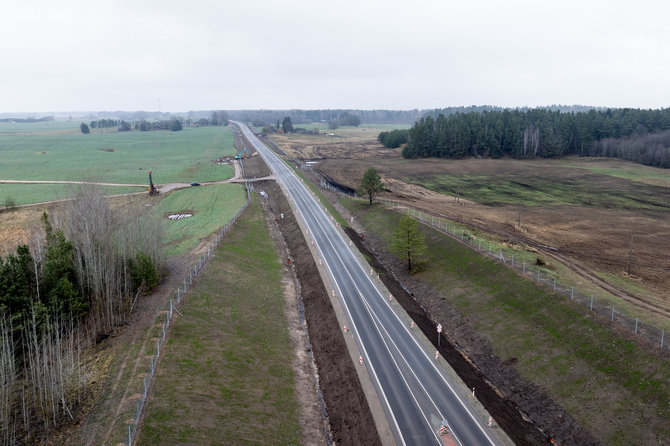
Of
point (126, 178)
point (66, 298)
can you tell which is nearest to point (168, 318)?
point (66, 298)

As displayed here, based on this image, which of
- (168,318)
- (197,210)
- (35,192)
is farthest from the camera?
(35,192)

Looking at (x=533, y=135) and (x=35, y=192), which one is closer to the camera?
(x=35, y=192)

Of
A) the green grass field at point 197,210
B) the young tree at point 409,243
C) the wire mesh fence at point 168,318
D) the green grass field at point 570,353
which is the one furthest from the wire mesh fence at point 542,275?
the green grass field at point 197,210

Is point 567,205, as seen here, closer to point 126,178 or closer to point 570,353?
point 570,353

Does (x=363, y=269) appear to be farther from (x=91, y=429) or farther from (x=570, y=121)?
(x=570, y=121)

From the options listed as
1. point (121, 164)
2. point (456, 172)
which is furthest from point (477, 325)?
point (121, 164)
